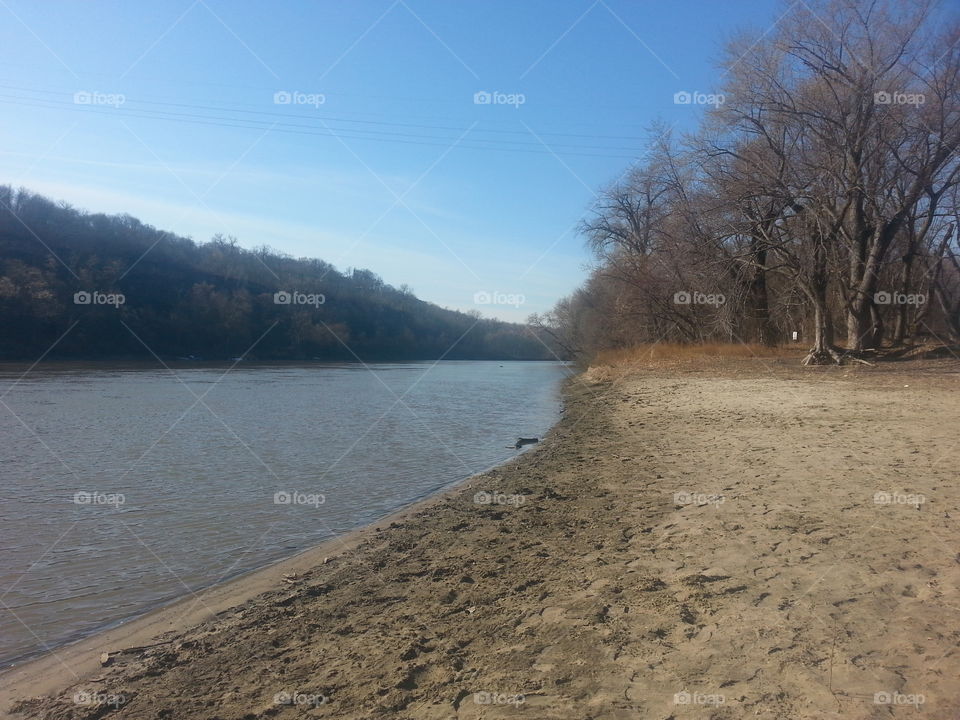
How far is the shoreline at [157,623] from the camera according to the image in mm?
4895

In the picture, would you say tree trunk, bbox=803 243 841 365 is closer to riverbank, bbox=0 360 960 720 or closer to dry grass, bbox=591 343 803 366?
dry grass, bbox=591 343 803 366

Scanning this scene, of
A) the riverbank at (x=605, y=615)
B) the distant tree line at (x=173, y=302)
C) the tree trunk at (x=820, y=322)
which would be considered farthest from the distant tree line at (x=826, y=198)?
the distant tree line at (x=173, y=302)

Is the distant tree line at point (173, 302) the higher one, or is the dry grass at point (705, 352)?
the distant tree line at point (173, 302)

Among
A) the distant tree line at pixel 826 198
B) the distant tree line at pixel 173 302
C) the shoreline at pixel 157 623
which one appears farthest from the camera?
the distant tree line at pixel 173 302

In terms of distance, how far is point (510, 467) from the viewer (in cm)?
1280

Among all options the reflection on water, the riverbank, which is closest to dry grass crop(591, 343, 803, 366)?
the reflection on water

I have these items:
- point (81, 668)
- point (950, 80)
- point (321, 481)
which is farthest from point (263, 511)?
point (950, 80)

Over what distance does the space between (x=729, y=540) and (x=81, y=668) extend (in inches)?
220

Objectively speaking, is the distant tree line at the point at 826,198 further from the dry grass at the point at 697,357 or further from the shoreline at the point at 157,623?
the shoreline at the point at 157,623

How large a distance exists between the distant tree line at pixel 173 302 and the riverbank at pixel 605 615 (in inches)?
1855

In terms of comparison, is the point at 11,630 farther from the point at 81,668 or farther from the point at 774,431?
the point at 774,431

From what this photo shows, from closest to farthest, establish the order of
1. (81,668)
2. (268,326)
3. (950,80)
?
(81,668), (950,80), (268,326)

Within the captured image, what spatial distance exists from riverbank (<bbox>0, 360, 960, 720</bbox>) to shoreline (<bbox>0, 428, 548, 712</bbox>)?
3cm

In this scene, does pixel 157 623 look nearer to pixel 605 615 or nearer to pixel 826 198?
pixel 605 615
